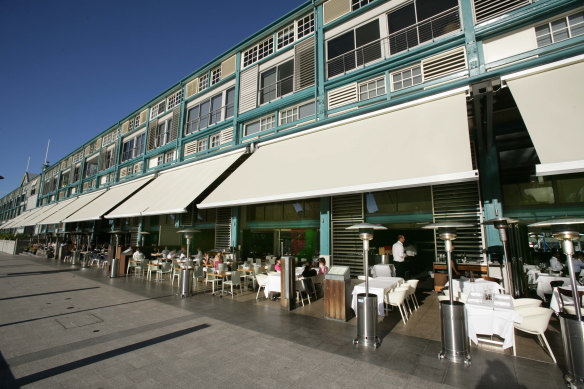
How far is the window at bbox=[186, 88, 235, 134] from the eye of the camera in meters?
14.8

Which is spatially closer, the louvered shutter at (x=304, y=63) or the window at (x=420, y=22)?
the window at (x=420, y=22)

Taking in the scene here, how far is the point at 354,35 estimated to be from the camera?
10531mm

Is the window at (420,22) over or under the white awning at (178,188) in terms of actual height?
over

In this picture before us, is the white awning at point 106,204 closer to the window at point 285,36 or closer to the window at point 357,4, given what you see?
the window at point 285,36

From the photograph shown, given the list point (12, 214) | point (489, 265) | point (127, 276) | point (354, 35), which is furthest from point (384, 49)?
point (12, 214)

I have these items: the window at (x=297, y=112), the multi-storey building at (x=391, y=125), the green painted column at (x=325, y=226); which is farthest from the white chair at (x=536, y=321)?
the window at (x=297, y=112)

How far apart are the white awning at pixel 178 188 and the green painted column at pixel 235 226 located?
7.41 feet

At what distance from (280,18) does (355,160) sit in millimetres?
9568

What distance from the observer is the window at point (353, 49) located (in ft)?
33.1

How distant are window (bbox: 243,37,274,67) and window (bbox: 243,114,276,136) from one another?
332cm

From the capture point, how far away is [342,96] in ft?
33.9

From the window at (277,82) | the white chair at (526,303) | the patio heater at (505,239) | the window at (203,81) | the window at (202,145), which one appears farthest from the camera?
the window at (203,81)

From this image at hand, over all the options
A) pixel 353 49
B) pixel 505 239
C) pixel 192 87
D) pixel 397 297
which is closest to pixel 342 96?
pixel 353 49

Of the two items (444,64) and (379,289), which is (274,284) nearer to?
(379,289)
